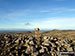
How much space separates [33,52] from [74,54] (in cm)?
1145

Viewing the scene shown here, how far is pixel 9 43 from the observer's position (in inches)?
1401

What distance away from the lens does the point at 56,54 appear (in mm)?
31906

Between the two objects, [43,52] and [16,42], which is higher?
[16,42]

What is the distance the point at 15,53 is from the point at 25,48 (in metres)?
3.94

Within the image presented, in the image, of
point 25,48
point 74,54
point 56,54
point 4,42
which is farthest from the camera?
point 4,42

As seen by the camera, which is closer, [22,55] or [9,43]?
[22,55]

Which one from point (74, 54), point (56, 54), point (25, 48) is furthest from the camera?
point (25, 48)

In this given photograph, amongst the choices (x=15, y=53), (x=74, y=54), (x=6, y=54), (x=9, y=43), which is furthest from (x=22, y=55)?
(x=74, y=54)

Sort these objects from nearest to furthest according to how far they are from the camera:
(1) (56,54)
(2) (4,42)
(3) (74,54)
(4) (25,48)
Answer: (3) (74,54) → (1) (56,54) → (4) (25,48) → (2) (4,42)

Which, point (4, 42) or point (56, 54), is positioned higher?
point (4, 42)

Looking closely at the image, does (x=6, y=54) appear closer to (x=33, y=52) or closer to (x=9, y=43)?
(x=9, y=43)

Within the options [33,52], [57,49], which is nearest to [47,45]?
[57,49]

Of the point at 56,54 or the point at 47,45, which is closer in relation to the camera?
the point at 56,54

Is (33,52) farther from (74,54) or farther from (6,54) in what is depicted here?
(74,54)
